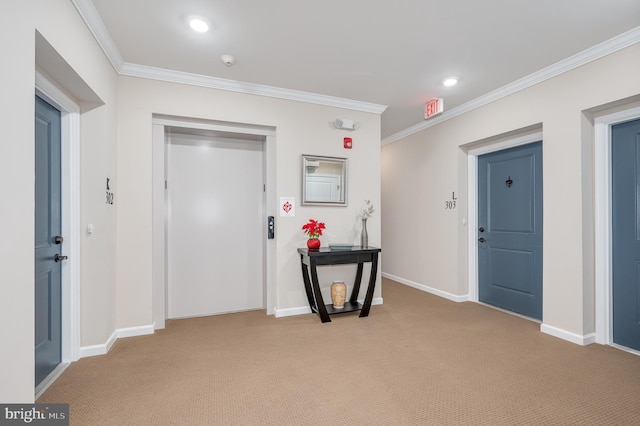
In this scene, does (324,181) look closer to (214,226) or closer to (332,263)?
(332,263)

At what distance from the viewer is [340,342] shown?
2889 millimetres

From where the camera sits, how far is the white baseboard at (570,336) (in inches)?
112

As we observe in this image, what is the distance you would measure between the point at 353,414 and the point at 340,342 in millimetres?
1038

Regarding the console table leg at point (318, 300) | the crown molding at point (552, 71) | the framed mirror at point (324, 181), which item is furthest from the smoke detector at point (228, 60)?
the crown molding at point (552, 71)

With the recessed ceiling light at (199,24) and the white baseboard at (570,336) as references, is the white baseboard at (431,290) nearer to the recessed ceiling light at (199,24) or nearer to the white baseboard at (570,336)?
the white baseboard at (570,336)

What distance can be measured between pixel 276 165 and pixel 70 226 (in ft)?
6.35

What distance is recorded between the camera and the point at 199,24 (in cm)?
239

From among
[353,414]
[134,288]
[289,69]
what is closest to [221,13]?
[289,69]

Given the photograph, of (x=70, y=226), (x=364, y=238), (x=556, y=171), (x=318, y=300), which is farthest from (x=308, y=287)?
(x=556, y=171)

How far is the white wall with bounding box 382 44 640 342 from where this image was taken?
2781 millimetres

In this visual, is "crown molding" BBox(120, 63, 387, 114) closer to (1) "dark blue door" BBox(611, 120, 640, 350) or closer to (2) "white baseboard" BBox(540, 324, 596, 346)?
(1) "dark blue door" BBox(611, 120, 640, 350)

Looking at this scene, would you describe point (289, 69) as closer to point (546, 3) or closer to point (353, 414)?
point (546, 3)

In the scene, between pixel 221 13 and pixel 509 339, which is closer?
pixel 221 13

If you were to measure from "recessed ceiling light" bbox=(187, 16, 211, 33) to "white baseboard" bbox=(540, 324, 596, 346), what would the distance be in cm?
404
